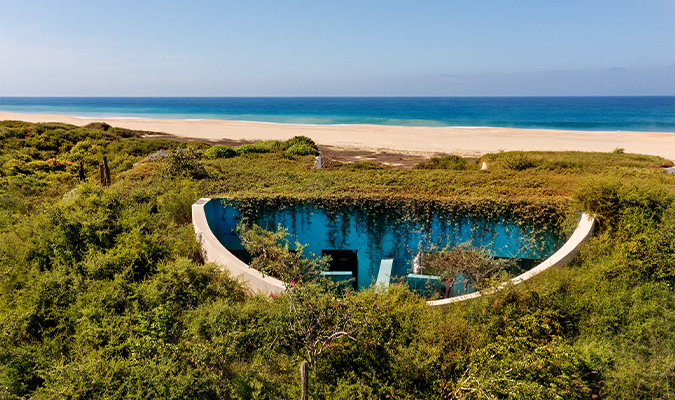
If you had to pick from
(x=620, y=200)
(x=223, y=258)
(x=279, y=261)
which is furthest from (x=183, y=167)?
(x=620, y=200)

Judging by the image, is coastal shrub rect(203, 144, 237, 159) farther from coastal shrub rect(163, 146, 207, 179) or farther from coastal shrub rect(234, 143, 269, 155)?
coastal shrub rect(163, 146, 207, 179)

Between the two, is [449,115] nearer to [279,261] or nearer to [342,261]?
[342,261]

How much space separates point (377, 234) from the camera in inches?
438

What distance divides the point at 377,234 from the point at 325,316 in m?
5.07

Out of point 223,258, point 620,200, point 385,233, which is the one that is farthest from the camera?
point 385,233

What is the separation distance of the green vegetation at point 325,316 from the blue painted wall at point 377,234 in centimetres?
43

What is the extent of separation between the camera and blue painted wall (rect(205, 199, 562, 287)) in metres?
10.4

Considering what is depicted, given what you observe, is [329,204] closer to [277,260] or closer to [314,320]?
[277,260]

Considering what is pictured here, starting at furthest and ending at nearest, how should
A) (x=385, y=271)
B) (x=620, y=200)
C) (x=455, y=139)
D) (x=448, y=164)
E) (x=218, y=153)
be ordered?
(x=455, y=139) → (x=448, y=164) → (x=218, y=153) → (x=385, y=271) → (x=620, y=200)

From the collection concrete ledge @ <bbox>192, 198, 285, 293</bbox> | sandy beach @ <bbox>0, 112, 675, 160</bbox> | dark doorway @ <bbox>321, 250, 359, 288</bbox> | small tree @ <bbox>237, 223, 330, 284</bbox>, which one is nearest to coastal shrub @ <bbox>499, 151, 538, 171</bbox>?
dark doorway @ <bbox>321, 250, 359, 288</bbox>

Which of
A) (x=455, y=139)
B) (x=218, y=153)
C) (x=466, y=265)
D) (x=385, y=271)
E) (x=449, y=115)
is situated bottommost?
(x=385, y=271)

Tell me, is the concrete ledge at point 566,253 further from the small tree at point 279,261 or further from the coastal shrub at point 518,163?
the coastal shrub at point 518,163

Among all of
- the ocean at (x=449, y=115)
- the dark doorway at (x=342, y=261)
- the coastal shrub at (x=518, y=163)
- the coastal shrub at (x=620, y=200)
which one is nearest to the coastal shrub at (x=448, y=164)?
the coastal shrub at (x=518, y=163)

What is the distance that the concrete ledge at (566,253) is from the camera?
8070mm
